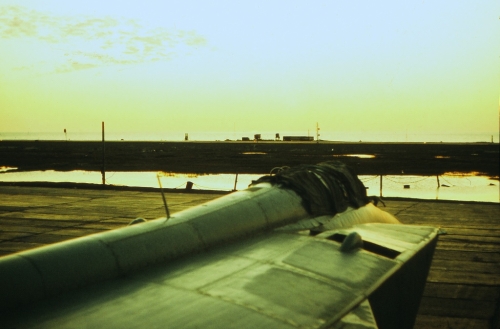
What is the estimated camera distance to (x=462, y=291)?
728 centimetres

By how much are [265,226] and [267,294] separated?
1.97 m

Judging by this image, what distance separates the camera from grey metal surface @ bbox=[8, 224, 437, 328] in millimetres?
3145

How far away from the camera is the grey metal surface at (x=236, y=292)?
3.14 meters

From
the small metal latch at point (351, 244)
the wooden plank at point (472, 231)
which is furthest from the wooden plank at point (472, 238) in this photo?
the small metal latch at point (351, 244)

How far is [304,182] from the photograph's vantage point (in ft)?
21.2

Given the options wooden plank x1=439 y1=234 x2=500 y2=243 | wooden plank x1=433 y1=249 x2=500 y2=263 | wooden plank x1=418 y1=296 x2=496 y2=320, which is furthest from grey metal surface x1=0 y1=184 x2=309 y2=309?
wooden plank x1=439 y1=234 x2=500 y2=243

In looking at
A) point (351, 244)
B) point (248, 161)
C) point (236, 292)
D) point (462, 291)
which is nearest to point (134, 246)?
point (236, 292)

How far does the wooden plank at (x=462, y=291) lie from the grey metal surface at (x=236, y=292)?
2556 mm

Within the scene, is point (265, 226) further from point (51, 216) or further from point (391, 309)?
point (51, 216)

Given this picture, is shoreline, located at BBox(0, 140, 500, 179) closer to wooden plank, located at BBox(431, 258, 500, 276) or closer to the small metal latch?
wooden plank, located at BBox(431, 258, 500, 276)

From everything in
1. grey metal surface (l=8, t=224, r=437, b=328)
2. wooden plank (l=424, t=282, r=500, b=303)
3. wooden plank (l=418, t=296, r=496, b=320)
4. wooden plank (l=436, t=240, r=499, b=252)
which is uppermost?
grey metal surface (l=8, t=224, r=437, b=328)

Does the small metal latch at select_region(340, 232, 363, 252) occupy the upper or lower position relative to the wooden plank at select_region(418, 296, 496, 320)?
upper

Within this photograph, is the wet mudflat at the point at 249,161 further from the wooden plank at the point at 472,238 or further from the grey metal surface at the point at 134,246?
the grey metal surface at the point at 134,246

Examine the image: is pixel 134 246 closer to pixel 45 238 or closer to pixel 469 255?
pixel 45 238
